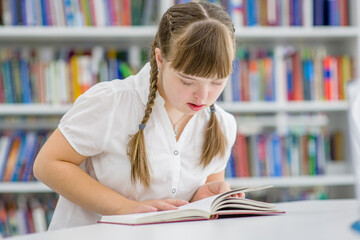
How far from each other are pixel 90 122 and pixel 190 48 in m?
0.29

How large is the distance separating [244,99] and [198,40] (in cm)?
143

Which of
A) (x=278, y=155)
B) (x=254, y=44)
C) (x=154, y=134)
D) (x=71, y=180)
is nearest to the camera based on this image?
(x=71, y=180)

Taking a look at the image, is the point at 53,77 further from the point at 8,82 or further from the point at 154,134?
the point at 154,134

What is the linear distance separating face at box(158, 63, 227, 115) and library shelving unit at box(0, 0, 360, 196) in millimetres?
1291

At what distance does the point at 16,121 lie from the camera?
2.54 m

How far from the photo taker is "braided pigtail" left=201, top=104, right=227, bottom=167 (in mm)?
1286

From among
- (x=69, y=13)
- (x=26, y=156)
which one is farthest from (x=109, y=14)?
(x=26, y=156)

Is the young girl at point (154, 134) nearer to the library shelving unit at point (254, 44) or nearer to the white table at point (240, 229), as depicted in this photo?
the white table at point (240, 229)

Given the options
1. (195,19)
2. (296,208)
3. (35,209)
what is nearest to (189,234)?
(296,208)

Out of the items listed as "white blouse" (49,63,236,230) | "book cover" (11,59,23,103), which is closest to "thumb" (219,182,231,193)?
"white blouse" (49,63,236,230)

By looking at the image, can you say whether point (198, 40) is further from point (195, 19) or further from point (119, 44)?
point (119, 44)

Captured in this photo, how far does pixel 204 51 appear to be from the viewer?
3.47ft

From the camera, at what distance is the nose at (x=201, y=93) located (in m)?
1.07

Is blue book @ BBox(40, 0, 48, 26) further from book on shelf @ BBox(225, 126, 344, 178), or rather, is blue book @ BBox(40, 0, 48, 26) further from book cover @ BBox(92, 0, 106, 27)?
book on shelf @ BBox(225, 126, 344, 178)
